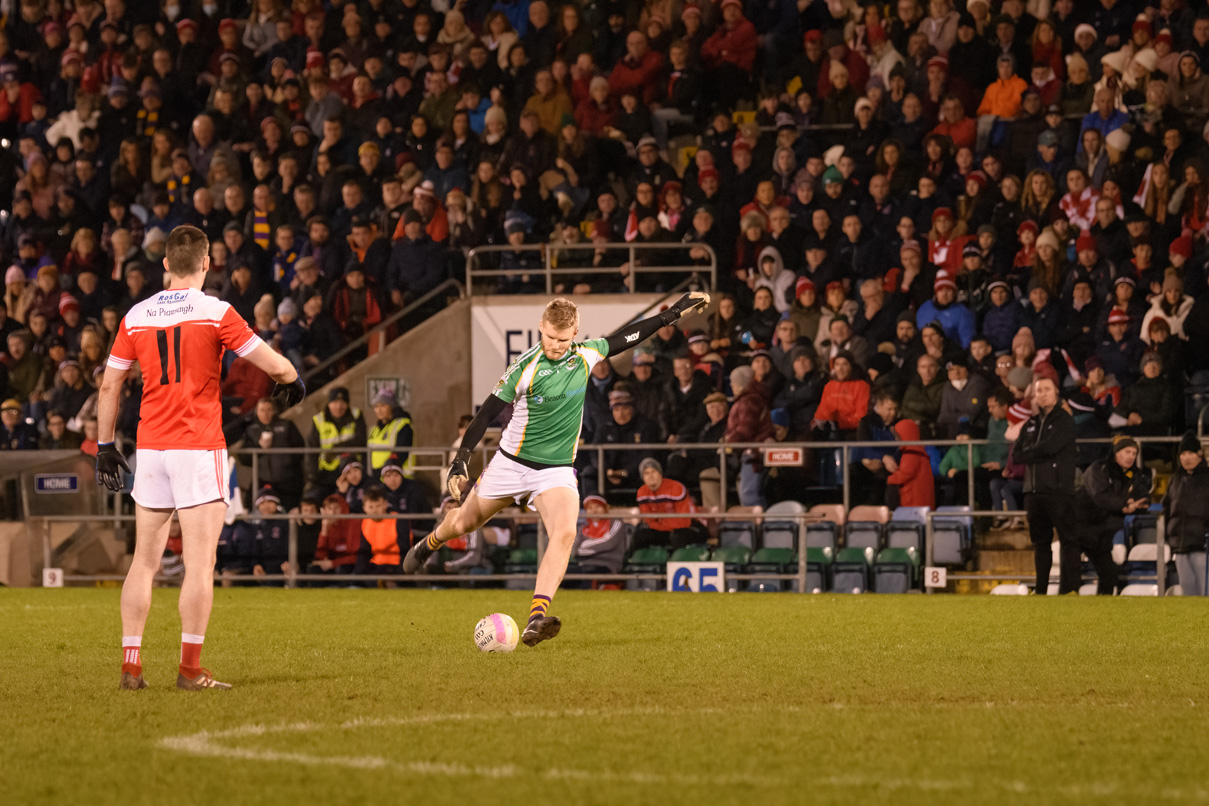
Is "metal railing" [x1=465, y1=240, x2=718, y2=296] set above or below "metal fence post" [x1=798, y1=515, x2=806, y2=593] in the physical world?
above

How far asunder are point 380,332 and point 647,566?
576 cm

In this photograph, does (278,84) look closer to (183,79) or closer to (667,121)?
(183,79)

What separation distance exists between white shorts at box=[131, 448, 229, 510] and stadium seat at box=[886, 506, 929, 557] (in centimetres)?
1011

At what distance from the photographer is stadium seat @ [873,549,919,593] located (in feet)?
53.8

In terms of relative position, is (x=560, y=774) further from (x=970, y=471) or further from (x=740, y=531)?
(x=740, y=531)

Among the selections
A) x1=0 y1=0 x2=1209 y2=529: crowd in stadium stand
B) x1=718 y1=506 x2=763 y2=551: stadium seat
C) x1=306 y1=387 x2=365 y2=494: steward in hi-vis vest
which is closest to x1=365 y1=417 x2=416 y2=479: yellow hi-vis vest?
x1=306 y1=387 x2=365 y2=494: steward in hi-vis vest

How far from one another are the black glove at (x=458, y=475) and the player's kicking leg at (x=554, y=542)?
0.57 meters

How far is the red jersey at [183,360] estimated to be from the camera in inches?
307

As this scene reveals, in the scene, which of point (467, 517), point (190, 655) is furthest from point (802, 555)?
point (190, 655)

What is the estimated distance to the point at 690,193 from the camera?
2061 centimetres

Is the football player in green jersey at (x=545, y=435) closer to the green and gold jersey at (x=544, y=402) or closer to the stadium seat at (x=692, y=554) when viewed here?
the green and gold jersey at (x=544, y=402)

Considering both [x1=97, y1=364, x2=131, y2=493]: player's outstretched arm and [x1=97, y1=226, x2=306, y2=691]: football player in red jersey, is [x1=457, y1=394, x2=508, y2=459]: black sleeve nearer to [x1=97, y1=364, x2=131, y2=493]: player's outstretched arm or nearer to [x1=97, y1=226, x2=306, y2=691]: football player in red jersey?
[x1=97, y1=226, x2=306, y2=691]: football player in red jersey

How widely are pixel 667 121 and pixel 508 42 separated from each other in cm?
284

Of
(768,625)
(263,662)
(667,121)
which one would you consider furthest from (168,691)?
(667,121)
